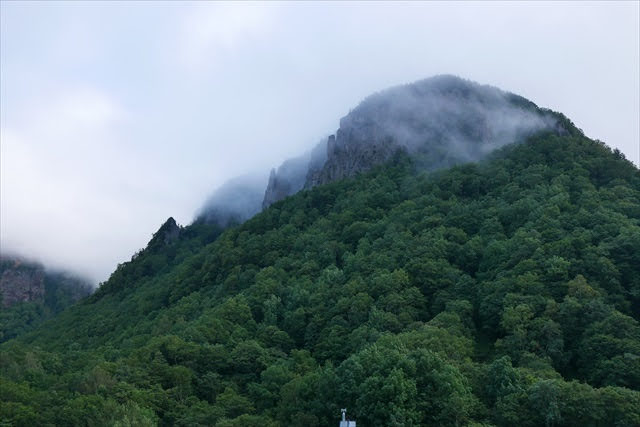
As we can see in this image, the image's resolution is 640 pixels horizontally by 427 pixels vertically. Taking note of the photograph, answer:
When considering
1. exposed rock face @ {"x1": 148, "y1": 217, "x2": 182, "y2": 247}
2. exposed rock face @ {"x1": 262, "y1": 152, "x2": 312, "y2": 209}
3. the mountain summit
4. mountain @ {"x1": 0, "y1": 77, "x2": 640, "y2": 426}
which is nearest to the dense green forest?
mountain @ {"x1": 0, "y1": 77, "x2": 640, "y2": 426}

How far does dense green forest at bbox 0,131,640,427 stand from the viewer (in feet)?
208

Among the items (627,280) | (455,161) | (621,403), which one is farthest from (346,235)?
(621,403)

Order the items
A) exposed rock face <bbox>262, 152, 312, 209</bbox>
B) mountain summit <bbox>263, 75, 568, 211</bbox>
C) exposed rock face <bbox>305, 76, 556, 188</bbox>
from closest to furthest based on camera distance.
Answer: mountain summit <bbox>263, 75, 568, 211</bbox> → exposed rock face <bbox>305, 76, 556, 188</bbox> → exposed rock face <bbox>262, 152, 312, 209</bbox>

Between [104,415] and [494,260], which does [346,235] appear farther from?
[104,415]

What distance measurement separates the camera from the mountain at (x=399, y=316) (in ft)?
209

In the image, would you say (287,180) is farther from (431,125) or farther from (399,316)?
(399,316)

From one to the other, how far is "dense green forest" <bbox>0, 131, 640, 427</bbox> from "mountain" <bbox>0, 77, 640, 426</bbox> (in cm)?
25

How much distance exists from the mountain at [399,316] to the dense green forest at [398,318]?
0.83 feet

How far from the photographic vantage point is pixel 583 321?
3041 inches

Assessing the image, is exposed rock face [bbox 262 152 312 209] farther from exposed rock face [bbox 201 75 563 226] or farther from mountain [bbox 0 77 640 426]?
mountain [bbox 0 77 640 426]

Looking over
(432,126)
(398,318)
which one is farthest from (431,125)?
(398,318)

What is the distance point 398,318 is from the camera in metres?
87.1

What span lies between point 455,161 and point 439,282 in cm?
4838

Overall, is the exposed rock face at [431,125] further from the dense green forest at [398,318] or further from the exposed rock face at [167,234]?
the exposed rock face at [167,234]
